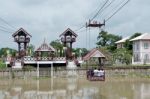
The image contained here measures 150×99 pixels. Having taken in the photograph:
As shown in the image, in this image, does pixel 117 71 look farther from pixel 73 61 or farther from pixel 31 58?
pixel 31 58

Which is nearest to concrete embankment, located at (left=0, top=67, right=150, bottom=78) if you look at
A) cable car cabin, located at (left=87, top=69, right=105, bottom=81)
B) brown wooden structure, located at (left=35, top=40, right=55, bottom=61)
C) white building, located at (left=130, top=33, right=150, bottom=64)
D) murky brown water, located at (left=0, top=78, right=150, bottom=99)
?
brown wooden structure, located at (left=35, top=40, right=55, bottom=61)

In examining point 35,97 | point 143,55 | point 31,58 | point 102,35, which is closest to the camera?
point 35,97

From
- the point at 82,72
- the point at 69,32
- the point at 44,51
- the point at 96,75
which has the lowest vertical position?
the point at 96,75

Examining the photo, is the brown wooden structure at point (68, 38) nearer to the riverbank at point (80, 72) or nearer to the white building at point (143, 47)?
the riverbank at point (80, 72)

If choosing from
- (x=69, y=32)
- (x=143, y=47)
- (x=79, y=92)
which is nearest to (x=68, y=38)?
(x=69, y=32)

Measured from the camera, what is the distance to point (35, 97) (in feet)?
110

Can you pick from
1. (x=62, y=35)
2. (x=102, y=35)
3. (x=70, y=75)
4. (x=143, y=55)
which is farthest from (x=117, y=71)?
(x=102, y=35)

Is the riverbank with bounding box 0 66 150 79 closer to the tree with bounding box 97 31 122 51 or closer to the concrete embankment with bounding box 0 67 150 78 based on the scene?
the concrete embankment with bounding box 0 67 150 78

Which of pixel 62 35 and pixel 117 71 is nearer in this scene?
pixel 117 71

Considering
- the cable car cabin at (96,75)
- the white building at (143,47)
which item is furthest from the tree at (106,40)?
the cable car cabin at (96,75)

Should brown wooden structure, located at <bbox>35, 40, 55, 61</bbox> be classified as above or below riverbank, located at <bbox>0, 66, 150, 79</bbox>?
above

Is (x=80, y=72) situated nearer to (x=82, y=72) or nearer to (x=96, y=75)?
Result: (x=82, y=72)

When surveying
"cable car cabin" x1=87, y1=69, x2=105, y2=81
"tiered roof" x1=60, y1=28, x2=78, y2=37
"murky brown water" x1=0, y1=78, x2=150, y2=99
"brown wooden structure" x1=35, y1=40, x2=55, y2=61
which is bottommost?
"murky brown water" x1=0, y1=78, x2=150, y2=99

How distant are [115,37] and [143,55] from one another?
24649 millimetres
